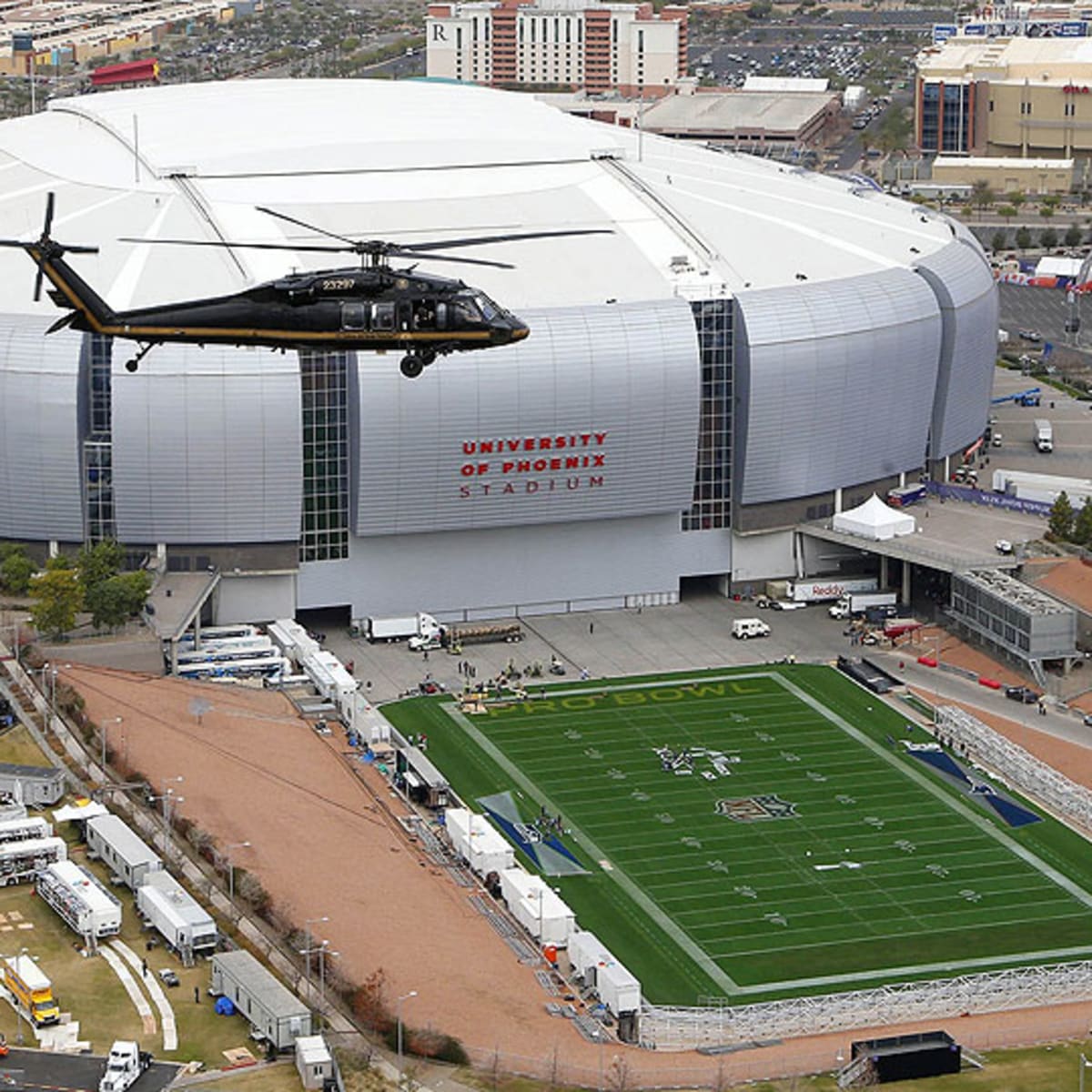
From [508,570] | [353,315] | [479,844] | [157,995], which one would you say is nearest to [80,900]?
[157,995]

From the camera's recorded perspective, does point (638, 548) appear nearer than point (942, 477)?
Yes

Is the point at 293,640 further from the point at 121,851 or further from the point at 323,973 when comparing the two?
the point at 323,973

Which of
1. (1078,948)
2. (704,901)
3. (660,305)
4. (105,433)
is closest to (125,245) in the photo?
(105,433)

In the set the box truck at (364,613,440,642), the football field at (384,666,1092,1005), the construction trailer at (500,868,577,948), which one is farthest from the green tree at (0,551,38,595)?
the construction trailer at (500,868,577,948)

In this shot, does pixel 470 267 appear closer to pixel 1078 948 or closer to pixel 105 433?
pixel 105 433

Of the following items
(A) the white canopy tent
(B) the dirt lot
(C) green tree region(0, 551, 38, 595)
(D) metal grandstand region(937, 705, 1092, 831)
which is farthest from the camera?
(A) the white canopy tent

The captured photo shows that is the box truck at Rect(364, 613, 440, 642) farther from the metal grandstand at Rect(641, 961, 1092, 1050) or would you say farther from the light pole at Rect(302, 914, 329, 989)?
the metal grandstand at Rect(641, 961, 1092, 1050)
